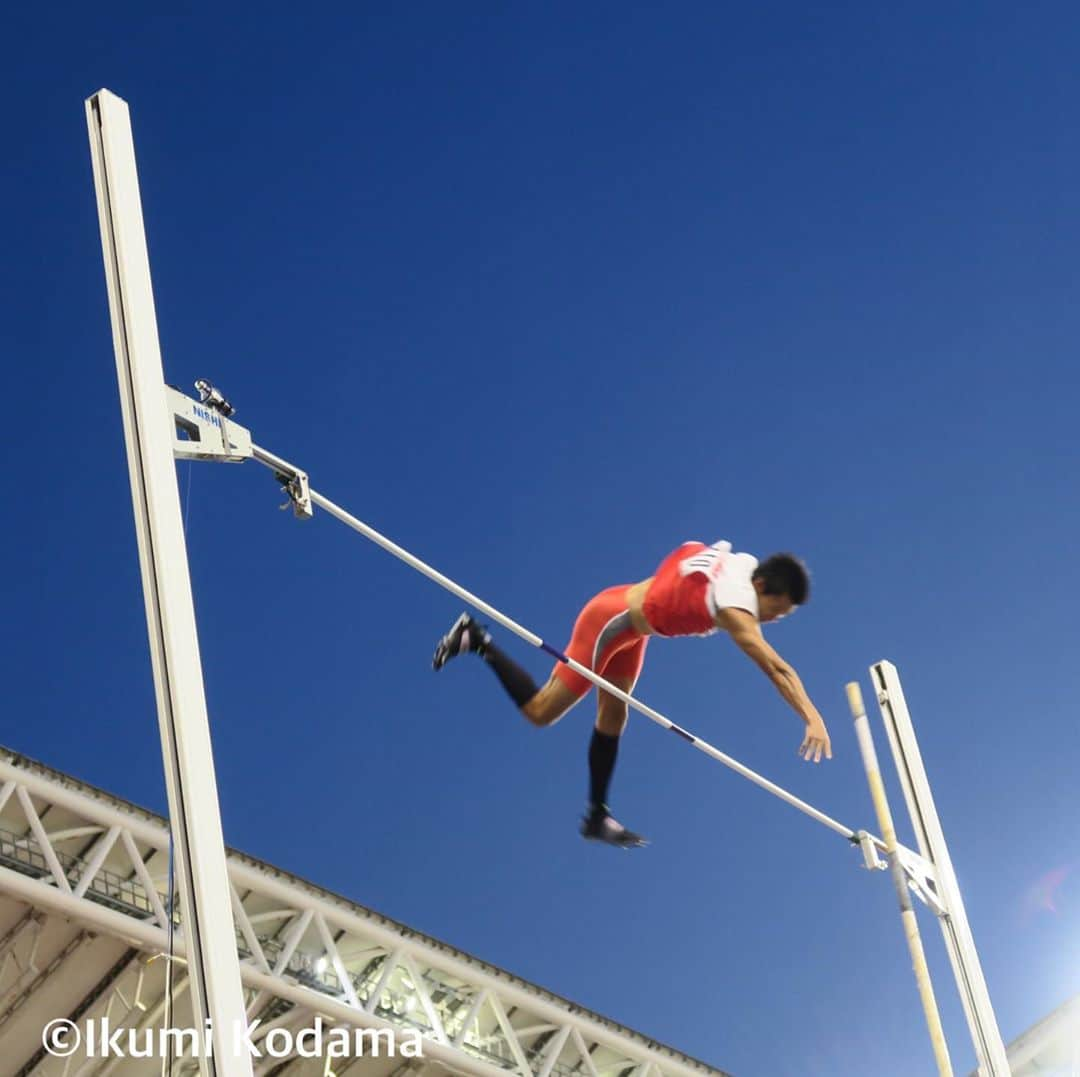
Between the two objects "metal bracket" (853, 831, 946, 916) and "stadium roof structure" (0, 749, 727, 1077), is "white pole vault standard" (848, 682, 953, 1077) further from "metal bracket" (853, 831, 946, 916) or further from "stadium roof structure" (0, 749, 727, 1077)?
"stadium roof structure" (0, 749, 727, 1077)

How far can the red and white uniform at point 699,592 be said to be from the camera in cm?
866

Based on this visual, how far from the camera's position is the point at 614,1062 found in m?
14.5

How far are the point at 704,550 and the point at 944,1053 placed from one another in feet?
7.90

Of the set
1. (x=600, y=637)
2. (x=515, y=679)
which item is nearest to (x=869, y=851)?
(x=600, y=637)

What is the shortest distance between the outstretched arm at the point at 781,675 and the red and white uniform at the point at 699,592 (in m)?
0.05

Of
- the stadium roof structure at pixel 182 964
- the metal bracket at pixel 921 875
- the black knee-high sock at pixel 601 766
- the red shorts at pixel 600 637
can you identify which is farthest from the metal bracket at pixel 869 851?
the stadium roof structure at pixel 182 964

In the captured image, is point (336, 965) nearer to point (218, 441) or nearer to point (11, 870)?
point (11, 870)

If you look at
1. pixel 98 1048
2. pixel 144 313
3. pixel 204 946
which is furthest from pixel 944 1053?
pixel 98 1048

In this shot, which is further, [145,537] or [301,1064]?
[301,1064]

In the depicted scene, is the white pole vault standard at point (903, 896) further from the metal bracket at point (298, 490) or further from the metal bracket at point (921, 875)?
the metal bracket at point (298, 490)

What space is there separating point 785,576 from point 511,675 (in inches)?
51.5

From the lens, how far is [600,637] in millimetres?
8844

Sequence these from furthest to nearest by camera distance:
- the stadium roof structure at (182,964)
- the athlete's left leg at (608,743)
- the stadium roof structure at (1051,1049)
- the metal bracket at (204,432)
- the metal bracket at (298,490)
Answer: the stadium roof structure at (1051,1049), the stadium roof structure at (182,964), the athlete's left leg at (608,743), the metal bracket at (298,490), the metal bracket at (204,432)

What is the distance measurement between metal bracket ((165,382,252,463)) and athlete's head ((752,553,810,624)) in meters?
3.03
